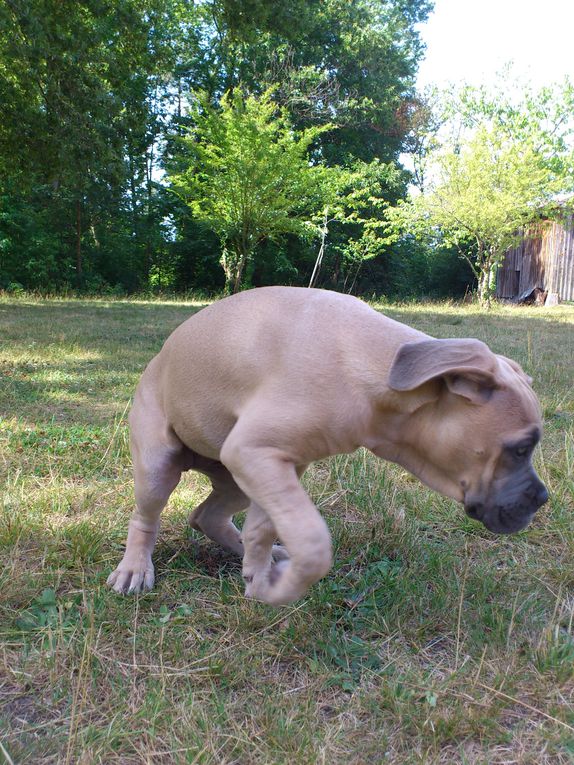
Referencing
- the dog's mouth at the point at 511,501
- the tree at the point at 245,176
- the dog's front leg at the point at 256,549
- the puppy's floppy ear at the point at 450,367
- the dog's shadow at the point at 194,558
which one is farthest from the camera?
the tree at the point at 245,176

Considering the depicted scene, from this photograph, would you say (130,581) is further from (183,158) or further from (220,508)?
(183,158)

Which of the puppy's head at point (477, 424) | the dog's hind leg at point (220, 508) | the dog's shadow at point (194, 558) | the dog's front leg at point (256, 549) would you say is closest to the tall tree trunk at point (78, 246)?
the dog's shadow at point (194, 558)

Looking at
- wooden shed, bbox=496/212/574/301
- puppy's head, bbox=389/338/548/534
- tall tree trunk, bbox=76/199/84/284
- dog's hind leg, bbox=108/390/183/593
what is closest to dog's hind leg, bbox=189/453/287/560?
dog's hind leg, bbox=108/390/183/593

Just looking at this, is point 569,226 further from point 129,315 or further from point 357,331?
point 357,331

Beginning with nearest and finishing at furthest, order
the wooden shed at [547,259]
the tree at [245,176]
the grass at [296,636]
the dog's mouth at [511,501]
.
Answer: the grass at [296,636]
the dog's mouth at [511,501]
the tree at [245,176]
the wooden shed at [547,259]

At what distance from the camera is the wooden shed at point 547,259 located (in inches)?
955

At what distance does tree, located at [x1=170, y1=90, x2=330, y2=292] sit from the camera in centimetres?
2042

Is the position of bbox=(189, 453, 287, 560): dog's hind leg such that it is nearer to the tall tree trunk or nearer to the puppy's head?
the puppy's head

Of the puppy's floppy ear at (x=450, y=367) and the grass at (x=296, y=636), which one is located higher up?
the puppy's floppy ear at (x=450, y=367)

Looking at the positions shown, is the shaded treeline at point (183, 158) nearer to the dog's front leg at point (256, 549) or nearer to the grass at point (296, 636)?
the grass at point (296, 636)

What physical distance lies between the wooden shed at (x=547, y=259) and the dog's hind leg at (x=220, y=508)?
871 inches

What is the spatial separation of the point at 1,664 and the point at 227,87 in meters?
29.2

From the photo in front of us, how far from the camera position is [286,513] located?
2.30m

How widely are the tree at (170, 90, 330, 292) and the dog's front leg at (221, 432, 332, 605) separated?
63.0ft
